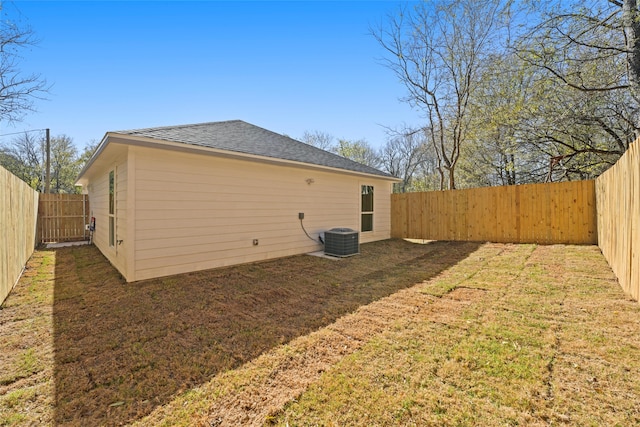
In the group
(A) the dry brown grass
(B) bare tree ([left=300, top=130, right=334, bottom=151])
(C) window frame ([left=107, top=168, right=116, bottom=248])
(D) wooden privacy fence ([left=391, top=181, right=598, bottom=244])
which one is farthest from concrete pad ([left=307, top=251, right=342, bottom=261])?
(B) bare tree ([left=300, top=130, right=334, bottom=151])

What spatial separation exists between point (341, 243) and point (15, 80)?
13.2 metres

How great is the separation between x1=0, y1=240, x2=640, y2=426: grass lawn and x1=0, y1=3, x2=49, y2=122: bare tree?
9.40m

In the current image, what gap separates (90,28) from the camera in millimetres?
7180

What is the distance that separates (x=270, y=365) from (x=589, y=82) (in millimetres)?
10033

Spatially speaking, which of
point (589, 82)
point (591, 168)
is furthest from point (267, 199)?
point (591, 168)

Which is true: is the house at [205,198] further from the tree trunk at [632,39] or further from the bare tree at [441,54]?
the bare tree at [441,54]

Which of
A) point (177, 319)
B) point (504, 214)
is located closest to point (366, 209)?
point (504, 214)

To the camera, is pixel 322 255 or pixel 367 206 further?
pixel 367 206

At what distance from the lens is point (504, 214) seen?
339 inches

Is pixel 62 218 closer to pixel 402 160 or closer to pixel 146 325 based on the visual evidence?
pixel 146 325

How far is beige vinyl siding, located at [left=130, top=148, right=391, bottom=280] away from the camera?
4961mm

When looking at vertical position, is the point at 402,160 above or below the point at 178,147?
above

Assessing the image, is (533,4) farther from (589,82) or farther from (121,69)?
(121,69)

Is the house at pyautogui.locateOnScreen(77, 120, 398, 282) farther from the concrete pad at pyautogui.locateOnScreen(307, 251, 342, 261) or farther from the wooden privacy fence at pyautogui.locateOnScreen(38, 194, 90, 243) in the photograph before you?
the wooden privacy fence at pyautogui.locateOnScreen(38, 194, 90, 243)
